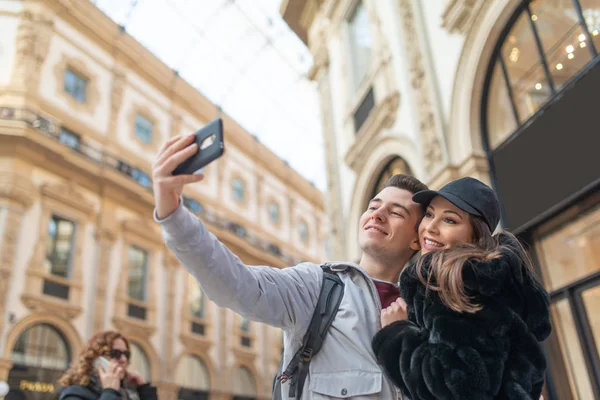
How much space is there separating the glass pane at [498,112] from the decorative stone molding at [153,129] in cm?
1567

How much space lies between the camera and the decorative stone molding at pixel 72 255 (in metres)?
14.0

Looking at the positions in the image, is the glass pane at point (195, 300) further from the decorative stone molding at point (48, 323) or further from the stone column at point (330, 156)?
the stone column at point (330, 156)

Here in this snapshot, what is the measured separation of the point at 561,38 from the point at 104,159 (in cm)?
1528

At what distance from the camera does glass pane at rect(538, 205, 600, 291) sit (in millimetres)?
4906

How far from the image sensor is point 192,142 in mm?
1456

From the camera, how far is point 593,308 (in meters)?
4.91

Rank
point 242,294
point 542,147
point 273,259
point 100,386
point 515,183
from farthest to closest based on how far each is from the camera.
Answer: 1. point 273,259
2. point 515,183
3. point 542,147
4. point 100,386
5. point 242,294

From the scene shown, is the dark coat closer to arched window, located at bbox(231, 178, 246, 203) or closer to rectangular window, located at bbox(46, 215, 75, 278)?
rectangular window, located at bbox(46, 215, 75, 278)

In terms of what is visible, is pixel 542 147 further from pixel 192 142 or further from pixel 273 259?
pixel 273 259

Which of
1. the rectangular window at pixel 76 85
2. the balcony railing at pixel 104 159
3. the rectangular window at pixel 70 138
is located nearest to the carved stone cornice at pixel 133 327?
the balcony railing at pixel 104 159

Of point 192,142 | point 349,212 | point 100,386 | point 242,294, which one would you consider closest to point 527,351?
point 242,294

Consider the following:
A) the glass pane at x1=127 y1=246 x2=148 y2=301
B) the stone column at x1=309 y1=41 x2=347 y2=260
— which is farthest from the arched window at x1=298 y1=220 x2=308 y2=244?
the stone column at x1=309 y1=41 x2=347 y2=260

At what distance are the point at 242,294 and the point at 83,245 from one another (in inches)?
623

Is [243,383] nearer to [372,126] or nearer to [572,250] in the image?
[372,126]
